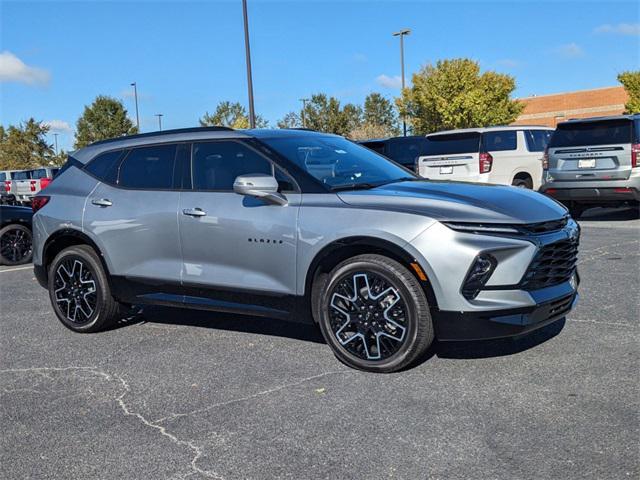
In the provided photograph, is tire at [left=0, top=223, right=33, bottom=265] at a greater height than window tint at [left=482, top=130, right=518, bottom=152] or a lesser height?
lesser

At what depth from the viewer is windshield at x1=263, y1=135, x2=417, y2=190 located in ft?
15.6

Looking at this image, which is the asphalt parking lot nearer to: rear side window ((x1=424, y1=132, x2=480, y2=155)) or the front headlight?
the front headlight

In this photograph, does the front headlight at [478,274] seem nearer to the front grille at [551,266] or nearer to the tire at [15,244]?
the front grille at [551,266]

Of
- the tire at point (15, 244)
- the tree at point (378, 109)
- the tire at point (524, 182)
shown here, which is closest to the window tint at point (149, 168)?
the tire at point (15, 244)

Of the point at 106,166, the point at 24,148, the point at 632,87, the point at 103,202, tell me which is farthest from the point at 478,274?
the point at 24,148

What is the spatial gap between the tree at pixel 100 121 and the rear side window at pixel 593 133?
49.3 metres

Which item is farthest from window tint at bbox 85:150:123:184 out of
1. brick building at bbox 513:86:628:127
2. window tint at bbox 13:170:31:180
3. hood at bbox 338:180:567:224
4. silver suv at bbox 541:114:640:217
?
brick building at bbox 513:86:628:127

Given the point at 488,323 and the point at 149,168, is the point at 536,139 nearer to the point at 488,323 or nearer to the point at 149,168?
the point at 149,168

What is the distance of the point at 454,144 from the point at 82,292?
9.71m

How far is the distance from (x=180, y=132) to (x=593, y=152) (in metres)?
8.63

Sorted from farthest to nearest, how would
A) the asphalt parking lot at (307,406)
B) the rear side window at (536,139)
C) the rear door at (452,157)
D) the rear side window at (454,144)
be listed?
1. the rear side window at (536,139)
2. the rear side window at (454,144)
3. the rear door at (452,157)
4. the asphalt parking lot at (307,406)

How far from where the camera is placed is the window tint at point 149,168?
5316 millimetres

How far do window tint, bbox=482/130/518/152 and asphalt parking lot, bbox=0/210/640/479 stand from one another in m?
8.48

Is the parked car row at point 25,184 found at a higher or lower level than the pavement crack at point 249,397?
higher
